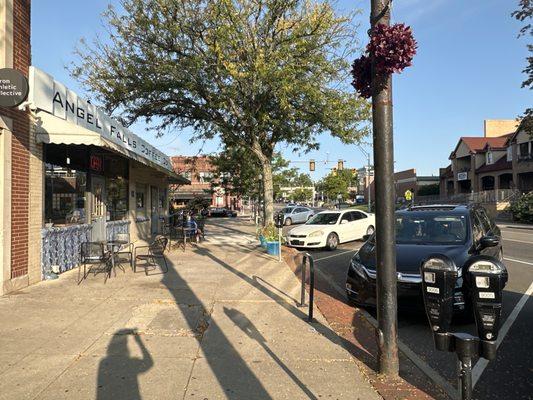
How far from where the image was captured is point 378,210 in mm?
4426

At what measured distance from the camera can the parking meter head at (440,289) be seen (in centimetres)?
281

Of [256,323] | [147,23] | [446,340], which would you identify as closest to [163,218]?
[147,23]

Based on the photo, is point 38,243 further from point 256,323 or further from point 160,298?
point 256,323

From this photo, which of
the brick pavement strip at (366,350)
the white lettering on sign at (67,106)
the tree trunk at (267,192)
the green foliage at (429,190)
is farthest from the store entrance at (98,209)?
the green foliage at (429,190)

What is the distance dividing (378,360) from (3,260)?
6029mm

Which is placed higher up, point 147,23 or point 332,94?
point 147,23

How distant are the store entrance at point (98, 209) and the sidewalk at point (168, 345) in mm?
3190

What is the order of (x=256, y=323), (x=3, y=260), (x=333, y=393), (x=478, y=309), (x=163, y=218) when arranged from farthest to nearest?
1. (x=163, y=218)
2. (x=3, y=260)
3. (x=256, y=323)
4. (x=333, y=393)
5. (x=478, y=309)

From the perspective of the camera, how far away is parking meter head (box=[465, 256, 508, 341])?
8.63 feet

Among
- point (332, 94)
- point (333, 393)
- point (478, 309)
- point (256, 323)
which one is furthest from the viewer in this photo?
point (332, 94)

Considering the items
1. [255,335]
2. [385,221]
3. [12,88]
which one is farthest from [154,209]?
[385,221]

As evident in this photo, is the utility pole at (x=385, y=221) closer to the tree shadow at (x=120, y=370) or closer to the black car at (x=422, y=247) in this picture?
the black car at (x=422, y=247)

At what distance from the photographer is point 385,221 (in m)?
4.38

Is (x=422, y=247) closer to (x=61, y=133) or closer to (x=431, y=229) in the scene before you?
(x=431, y=229)
